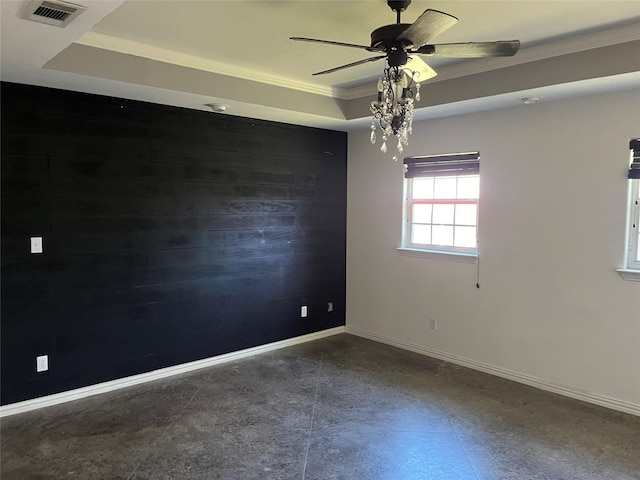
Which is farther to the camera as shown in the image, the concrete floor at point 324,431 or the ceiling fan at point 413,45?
the concrete floor at point 324,431

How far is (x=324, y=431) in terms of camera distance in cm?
304

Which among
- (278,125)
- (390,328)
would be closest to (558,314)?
(390,328)

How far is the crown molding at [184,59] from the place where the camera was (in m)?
2.99

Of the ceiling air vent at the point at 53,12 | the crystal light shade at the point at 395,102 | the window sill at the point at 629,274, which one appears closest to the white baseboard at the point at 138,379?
the ceiling air vent at the point at 53,12

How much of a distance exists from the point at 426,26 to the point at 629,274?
8.10ft

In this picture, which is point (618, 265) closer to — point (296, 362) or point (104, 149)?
point (296, 362)

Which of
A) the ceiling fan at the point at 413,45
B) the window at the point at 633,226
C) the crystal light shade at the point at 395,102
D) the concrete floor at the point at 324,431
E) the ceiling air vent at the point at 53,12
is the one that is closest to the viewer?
the ceiling air vent at the point at 53,12

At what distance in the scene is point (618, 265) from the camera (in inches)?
130

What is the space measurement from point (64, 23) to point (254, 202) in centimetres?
252

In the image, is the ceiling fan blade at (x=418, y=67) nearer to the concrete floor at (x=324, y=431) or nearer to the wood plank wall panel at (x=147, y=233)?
the wood plank wall panel at (x=147, y=233)

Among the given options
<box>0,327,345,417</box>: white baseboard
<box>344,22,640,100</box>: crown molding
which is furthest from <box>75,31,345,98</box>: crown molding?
<box>0,327,345,417</box>: white baseboard

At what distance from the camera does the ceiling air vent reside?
186cm

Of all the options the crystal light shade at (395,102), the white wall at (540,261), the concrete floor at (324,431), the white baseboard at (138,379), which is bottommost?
the concrete floor at (324,431)

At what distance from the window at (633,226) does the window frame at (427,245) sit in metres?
1.17
